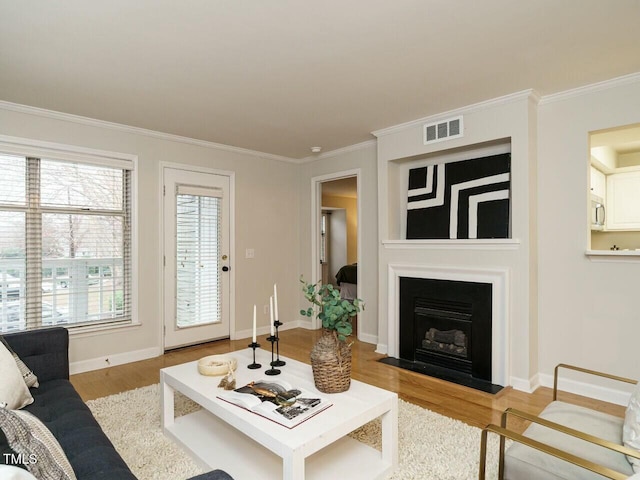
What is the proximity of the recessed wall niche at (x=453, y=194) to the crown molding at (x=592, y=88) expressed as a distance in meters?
0.45

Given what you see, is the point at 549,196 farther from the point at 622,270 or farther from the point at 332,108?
the point at 332,108

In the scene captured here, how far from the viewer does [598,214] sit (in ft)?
14.8

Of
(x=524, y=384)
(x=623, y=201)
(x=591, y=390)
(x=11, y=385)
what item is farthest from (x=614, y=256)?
(x=11, y=385)

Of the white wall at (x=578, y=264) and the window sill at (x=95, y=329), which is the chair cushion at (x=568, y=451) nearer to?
the white wall at (x=578, y=264)

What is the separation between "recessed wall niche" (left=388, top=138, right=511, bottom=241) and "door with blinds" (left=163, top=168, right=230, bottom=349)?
6.92ft

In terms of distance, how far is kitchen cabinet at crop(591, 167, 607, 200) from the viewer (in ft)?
14.1

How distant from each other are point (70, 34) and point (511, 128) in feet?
10.5

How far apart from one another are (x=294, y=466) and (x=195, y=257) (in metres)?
3.35

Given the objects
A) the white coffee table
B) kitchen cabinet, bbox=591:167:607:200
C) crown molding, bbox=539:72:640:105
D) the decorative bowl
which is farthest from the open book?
kitchen cabinet, bbox=591:167:607:200

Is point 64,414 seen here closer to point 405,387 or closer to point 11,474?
point 11,474

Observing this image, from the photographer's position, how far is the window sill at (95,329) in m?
3.60

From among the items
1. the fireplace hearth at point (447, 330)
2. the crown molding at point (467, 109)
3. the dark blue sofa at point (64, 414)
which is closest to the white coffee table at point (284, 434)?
the dark blue sofa at point (64, 414)

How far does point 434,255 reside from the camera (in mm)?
3658

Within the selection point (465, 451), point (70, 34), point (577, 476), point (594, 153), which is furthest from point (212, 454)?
point (594, 153)
